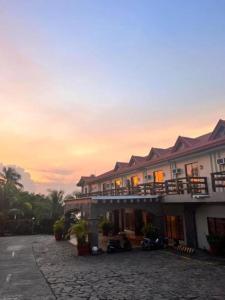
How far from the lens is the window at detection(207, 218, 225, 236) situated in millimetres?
19984

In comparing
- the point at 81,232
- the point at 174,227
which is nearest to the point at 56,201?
the point at 174,227

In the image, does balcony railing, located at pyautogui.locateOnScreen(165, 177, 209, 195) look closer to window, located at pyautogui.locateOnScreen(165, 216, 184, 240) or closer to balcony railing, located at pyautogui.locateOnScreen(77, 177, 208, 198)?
balcony railing, located at pyautogui.locateOnScreen(77, 177, 208, 198)

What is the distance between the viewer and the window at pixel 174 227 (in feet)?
80.5

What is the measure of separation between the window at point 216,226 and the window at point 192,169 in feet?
11.5

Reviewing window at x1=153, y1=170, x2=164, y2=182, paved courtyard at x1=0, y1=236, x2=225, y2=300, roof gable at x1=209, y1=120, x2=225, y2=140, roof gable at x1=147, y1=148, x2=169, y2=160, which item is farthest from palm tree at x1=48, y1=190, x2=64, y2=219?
roof gable at x1=209, y1=120, x2=225, y2=140

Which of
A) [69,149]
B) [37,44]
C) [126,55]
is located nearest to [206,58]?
[126,55]

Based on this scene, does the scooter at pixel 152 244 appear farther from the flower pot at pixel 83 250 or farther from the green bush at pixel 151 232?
the flower pot at pixel 83 250

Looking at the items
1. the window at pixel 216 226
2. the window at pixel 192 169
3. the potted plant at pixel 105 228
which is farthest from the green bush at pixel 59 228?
the window at pixel 216 226

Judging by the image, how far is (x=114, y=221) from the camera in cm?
3925

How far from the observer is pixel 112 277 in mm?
14219

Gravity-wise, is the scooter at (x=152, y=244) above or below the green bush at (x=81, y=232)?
below

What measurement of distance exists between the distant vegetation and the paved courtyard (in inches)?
776

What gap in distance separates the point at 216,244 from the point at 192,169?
602 cm

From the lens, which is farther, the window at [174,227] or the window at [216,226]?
the window at [174,227]
